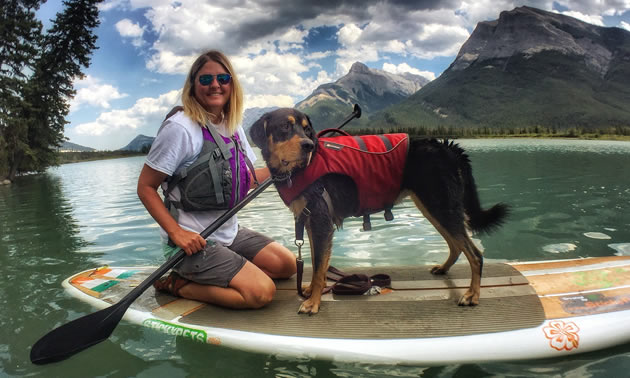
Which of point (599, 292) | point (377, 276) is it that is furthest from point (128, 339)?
point (599, 292)

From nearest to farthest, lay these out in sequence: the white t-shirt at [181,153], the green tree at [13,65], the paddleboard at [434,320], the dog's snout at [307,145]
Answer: the paddleboard at [434,320] → the dog's snout at [307,145] → the white t-shirt at [181,153] → the green tree at [13,65]

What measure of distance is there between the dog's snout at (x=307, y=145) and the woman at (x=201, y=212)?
3.16 feet

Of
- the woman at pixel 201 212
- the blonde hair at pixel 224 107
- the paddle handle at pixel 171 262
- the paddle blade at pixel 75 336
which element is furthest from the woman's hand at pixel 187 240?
the blonde hair at pixel 224 107

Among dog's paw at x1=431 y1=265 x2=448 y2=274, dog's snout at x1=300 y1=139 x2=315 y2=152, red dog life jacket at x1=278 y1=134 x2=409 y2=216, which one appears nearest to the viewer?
dog's snout at x1=300 y1=139 x2=315 y2=152

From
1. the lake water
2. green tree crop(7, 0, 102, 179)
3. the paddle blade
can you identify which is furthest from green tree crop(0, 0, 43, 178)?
the paddle blade

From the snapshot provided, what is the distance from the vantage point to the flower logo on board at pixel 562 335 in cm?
323

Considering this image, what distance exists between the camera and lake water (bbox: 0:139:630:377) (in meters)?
3.26

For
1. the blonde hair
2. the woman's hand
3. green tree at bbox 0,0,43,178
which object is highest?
green tree at bbox 0,0,43,178

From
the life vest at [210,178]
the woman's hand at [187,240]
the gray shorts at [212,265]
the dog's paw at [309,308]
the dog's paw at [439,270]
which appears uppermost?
the life vest at [210,178]

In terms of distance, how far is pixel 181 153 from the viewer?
3.56m

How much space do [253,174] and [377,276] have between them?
73.8 inches

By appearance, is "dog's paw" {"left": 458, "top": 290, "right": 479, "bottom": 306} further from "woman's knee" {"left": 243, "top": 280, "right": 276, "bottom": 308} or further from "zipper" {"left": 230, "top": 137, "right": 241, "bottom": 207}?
"zipper" {"left": 230, "top": 137, "right": 241, "bottom": 207}

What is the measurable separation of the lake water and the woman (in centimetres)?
55

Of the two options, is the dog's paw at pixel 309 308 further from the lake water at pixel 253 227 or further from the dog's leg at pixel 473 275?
the dog's leg at pixel 473 275
